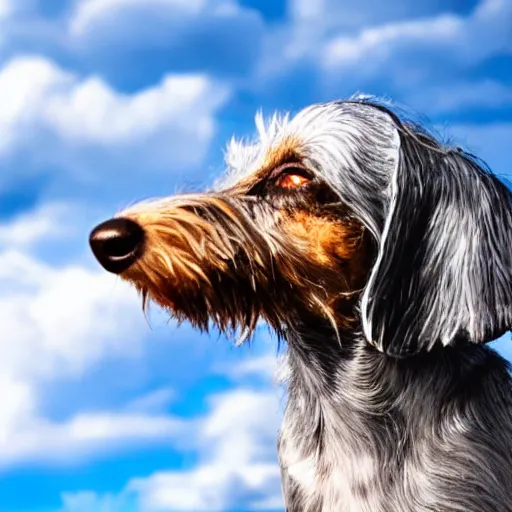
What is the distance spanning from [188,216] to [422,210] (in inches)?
41.9

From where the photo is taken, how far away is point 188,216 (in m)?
4.95

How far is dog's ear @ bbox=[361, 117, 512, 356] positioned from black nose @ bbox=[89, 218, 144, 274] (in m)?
1.03

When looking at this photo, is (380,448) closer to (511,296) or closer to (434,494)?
(434,494)

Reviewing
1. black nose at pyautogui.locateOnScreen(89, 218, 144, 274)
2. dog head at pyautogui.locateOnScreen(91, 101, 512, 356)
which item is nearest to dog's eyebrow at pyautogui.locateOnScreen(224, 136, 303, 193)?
dog head at pyautogui.locateOnScreen(91, 101, 512, 356)

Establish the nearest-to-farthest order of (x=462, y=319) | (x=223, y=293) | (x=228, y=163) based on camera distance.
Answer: (x=462, y=319) → (x=223, y=293) → (x=228, y=163)

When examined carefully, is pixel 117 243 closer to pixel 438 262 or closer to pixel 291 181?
pixel 291 181

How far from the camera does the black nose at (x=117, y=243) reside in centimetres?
468

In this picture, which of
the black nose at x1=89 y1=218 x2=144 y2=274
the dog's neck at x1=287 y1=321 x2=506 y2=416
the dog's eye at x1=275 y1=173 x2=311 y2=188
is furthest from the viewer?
the dog's eye at x1=275 y1=173 x2=311 y2=188

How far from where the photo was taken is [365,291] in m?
4.76

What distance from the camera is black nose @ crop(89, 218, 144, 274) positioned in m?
4.68

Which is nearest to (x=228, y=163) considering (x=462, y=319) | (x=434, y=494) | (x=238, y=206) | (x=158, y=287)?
(x=238, y=206)

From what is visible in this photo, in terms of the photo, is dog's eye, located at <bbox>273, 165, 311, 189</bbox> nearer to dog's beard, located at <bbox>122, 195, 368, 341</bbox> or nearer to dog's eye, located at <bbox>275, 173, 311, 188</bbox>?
dog's eye, located at <bbox>275, 173, 311, 188</bbox>

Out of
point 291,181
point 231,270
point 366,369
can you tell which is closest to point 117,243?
point 231,270

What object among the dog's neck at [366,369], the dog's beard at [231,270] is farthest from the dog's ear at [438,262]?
the dog's beard at [231,270]
